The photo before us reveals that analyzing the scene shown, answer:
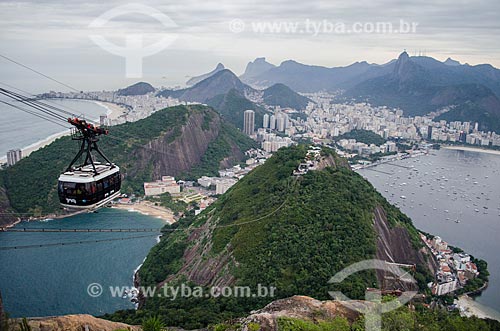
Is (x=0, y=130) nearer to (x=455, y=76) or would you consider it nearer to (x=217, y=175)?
(x=217, y=175)

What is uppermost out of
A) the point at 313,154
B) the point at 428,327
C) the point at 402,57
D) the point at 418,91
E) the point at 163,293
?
the point at 402,57

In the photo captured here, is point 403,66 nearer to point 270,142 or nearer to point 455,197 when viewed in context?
point 270,142

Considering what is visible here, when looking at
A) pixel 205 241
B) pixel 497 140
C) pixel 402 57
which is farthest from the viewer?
pixel 402 57

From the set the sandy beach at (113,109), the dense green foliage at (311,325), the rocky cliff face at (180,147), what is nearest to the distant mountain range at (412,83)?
the rocky cliff face at (180,147)

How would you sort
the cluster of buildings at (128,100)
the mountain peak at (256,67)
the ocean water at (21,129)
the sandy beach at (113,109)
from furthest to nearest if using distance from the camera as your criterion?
the mountain peak at (256,67)
the cluster of buildings at (128,100)
the sandy beach at (113,109)
the ocean water at (21,129)

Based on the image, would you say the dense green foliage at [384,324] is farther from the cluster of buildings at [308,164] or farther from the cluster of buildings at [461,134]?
the cluster of buildings at [461,134]

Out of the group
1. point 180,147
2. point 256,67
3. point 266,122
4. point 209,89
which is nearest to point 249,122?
point 266,122

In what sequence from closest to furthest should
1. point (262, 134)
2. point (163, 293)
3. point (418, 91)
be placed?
point (163, 293) → point (262, 134) → point (418, 91)

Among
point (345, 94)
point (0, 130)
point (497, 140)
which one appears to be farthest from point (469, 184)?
point (345, 94)
